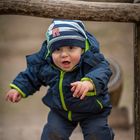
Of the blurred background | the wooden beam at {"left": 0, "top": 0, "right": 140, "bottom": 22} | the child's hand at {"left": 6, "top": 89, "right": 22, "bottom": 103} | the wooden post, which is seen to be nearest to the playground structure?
the wooden beam at {"left": 0, "top": 0, "right": 140, "bottom": 22}

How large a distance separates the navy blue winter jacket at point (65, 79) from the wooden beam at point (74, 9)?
0.40 ft

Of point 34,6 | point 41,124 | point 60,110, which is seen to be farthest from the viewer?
point 41,124

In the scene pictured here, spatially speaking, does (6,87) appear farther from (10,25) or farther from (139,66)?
(139,66)

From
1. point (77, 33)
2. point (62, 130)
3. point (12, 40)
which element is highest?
point (12, 40)

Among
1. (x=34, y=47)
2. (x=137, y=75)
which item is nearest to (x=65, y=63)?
(x=137, y=75)

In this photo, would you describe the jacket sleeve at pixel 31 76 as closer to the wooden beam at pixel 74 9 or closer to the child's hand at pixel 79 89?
the wooden beam at pixel 74 9

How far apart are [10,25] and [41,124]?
1034 millimetres

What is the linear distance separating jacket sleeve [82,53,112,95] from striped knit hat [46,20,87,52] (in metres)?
0.07

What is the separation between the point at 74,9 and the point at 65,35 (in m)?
0.10

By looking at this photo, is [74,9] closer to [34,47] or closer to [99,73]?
[99,73]

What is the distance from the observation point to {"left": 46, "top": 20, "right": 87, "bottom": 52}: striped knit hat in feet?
6.56

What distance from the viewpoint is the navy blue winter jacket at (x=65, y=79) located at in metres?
2.03

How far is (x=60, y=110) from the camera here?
210 cm

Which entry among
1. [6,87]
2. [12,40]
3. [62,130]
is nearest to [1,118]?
[6,87]
